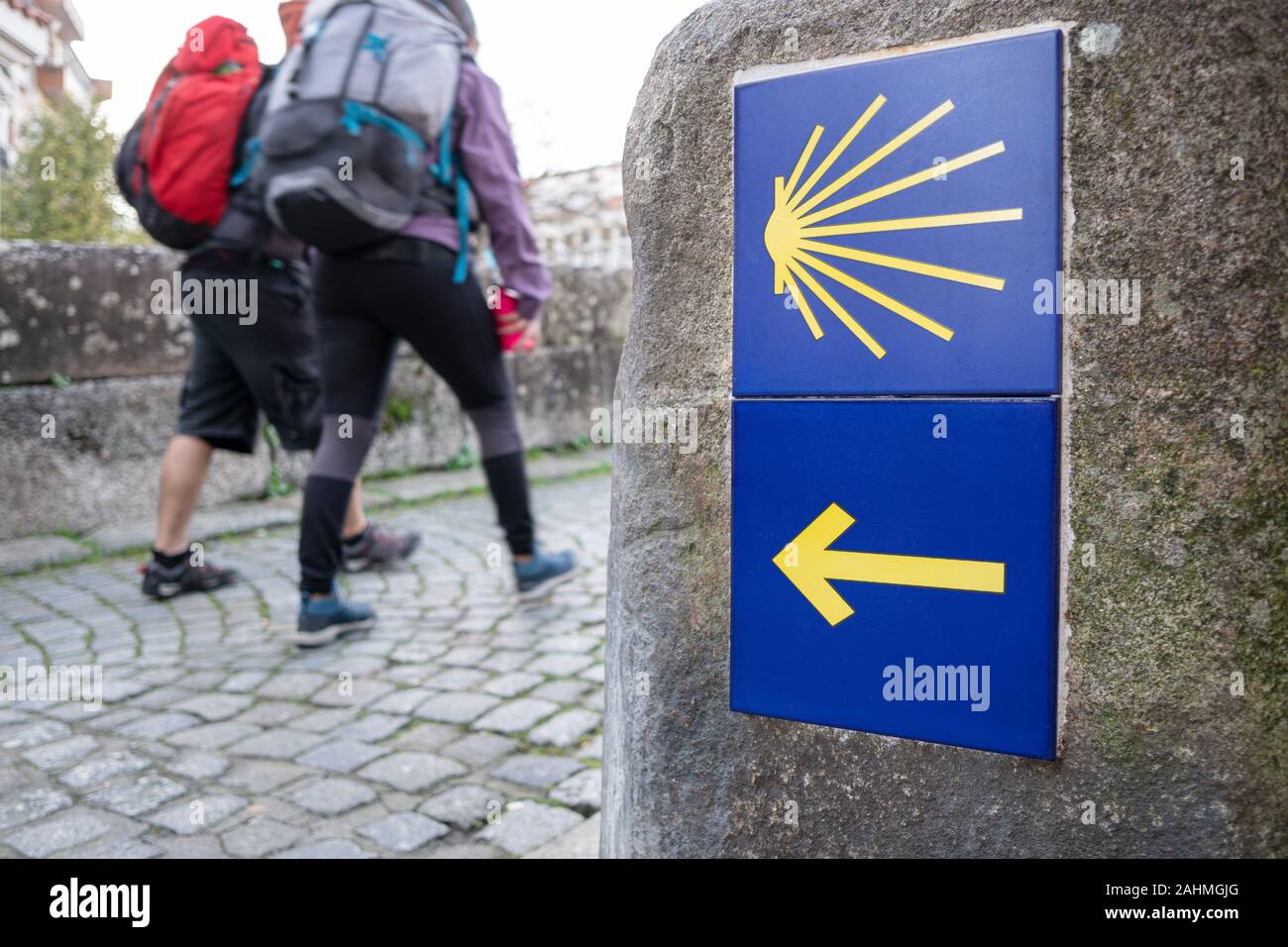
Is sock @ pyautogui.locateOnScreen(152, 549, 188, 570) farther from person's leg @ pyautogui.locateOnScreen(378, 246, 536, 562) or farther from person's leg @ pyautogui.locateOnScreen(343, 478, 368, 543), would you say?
person's leg @ pyautogui.locateOnScreen(378, 246, 536, 562)

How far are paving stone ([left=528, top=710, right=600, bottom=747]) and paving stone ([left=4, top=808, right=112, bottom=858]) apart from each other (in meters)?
0.91

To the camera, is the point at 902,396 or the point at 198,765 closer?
the point at 902,396

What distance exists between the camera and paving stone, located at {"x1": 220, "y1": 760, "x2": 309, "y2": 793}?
2.28 meters

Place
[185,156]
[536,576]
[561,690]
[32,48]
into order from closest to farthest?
[561,690], [185,156], [536,576], [32,48]

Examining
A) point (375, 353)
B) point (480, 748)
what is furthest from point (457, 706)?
point (375, 353)

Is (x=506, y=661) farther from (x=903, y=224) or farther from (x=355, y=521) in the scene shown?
(x=903, y=224)

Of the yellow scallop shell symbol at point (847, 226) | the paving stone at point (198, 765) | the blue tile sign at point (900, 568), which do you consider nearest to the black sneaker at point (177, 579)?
the paving stone at point (198, 765)

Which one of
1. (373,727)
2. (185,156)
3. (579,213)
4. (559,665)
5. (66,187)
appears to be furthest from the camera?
(579,213)

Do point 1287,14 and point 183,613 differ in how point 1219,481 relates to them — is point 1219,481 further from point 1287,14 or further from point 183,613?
point 183,613

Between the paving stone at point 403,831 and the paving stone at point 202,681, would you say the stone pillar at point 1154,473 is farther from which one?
the paving stone at point 202,681

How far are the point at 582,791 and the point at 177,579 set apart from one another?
80.8 inches

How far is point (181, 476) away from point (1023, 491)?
2.95 meters

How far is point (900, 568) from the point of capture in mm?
1419

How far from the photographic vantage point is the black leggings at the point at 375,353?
117 inches
